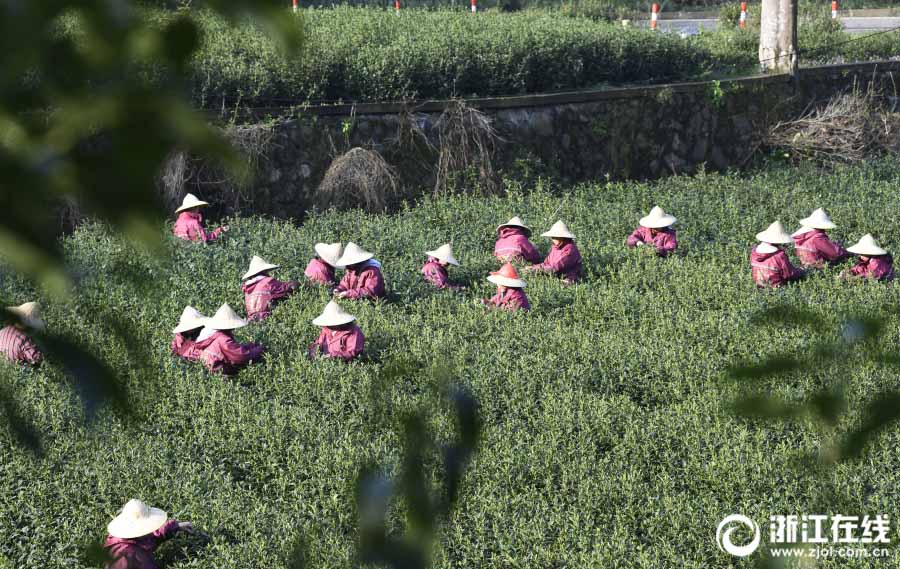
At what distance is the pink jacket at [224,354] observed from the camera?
8.48m

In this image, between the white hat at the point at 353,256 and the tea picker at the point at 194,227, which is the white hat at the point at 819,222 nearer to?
the white hat at the point at 353,256

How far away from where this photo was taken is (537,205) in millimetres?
13906

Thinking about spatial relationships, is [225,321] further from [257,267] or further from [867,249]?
[867,249]

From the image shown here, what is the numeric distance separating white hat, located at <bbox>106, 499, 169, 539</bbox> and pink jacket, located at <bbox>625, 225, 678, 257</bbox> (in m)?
7.53

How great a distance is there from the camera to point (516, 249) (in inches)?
458

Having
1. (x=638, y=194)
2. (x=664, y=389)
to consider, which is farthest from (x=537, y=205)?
(x=664, y=389)

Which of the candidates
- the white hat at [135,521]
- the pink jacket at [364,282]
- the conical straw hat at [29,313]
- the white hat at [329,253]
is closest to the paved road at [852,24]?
the white hat at [329,253]

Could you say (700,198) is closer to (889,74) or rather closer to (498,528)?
(889,74)

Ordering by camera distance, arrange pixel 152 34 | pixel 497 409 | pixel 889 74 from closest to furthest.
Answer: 1. pixel 152 34
2. pixel 497 409
3. pixel 889 74

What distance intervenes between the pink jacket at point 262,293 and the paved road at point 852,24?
1689cm

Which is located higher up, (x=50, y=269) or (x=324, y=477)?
(x=50, y=269)

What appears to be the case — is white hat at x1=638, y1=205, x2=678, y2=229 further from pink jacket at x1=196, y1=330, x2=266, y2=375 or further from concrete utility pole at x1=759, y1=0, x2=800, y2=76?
concrete utility pole at x1=759, y1=0, x2=800, y2=76

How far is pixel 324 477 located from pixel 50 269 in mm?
5406
